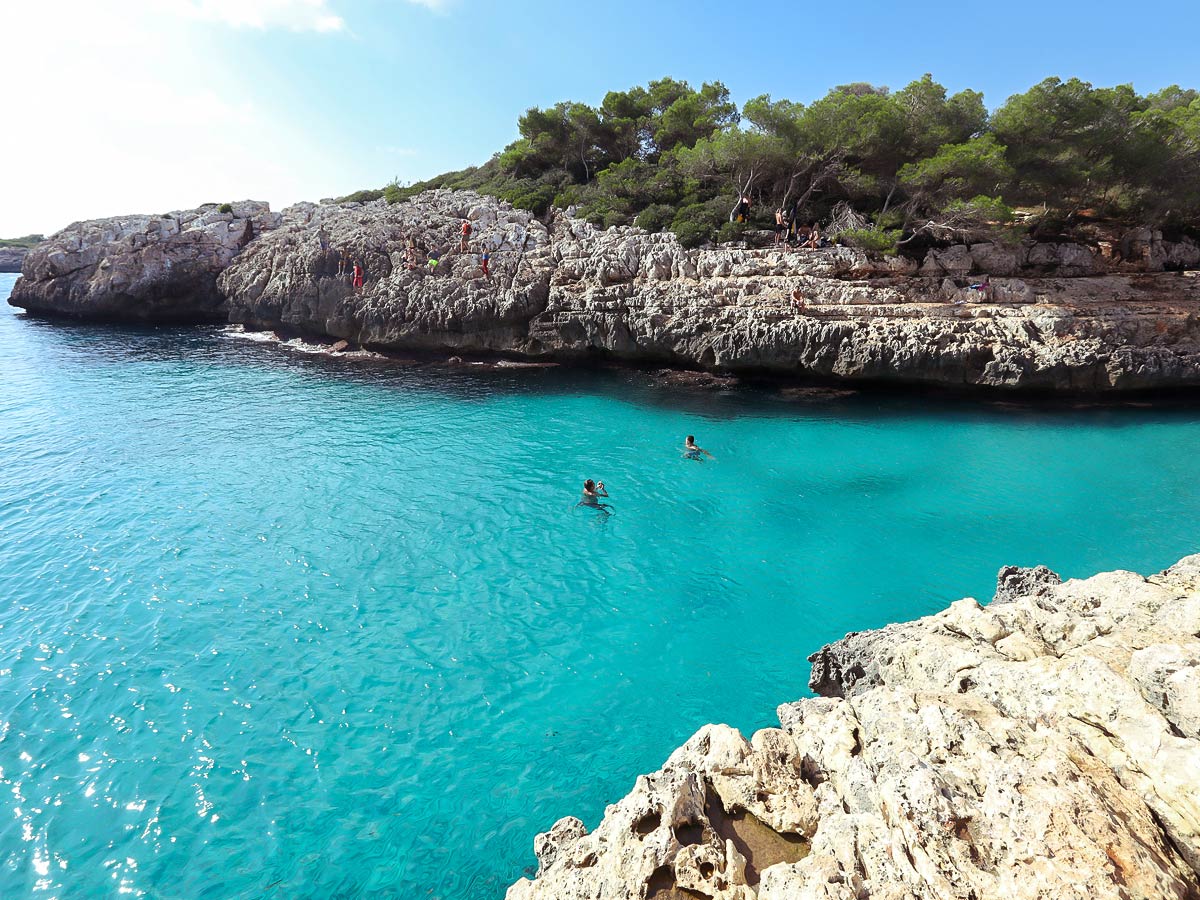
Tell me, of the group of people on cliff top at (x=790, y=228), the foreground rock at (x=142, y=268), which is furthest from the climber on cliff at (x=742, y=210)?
the foreground rock at (x=142, y=268)

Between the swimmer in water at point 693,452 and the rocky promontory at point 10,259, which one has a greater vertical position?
the rocky promontory at point 10,259

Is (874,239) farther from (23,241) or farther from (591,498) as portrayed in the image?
(23,241)

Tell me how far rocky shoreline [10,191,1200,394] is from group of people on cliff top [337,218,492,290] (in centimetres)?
24

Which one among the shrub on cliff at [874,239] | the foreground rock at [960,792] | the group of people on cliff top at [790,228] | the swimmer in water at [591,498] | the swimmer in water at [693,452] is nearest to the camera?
the foreground rock at [960,792]

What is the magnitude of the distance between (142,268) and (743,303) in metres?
46.6

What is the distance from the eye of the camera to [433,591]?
11289mm

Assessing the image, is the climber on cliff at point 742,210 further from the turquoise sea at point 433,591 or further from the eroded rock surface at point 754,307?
the turquoise sea at point 433,591

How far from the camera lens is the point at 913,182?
26.6 meters

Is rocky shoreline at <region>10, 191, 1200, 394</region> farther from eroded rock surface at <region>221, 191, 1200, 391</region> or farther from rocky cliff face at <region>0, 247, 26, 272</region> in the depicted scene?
rocky cliff face at <region>0, 247, 26, 272</region>

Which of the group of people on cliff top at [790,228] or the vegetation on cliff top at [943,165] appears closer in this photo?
the vegetation on cliff top at [943,165]

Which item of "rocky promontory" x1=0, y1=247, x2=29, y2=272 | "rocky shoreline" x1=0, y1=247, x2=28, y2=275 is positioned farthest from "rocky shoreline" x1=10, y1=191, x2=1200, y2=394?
"rocky promontory" x1=0, y1=247, x2=29, y2=272

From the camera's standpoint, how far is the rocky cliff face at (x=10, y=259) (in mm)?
103188

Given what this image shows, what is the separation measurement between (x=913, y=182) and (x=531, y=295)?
20821 mm

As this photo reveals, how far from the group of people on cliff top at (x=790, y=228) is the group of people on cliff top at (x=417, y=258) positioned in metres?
15.6
